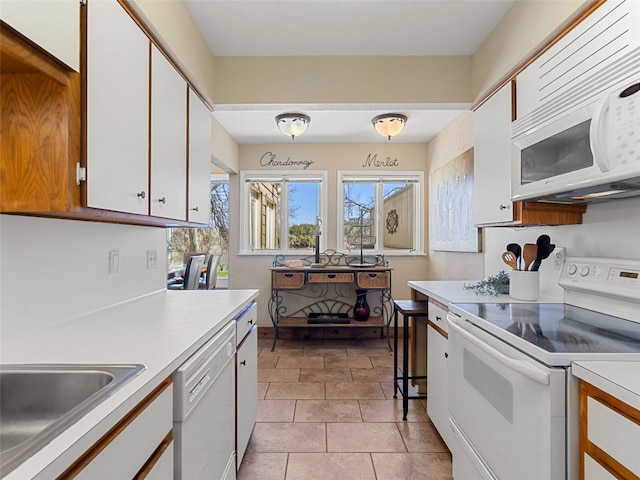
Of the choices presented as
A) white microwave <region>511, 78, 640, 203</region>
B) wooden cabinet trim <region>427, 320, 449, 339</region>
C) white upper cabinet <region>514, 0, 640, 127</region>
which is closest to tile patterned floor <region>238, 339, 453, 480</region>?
wooden cabinet trim <region>427, 320, 449, 339</region>

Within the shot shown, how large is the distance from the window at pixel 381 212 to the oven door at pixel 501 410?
2.83 m

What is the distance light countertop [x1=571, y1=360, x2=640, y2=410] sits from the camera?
2.71ft

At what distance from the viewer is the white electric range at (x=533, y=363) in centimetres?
102

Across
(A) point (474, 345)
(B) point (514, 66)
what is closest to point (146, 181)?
(A) point (474, 345)

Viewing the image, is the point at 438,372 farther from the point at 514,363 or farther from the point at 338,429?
the point at 514,363

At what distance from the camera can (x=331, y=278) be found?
3.94 m

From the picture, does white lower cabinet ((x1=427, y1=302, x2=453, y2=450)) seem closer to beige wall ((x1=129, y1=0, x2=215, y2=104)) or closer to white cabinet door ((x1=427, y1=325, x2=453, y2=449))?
white cabinet door ((x1=427, y1=325, x2=453, y2=449))

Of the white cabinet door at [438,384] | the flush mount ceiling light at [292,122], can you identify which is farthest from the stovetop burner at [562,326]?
the flush mount ceiling light at [292,122]

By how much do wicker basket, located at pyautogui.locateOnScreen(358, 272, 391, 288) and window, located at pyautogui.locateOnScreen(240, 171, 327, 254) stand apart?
2.47ft

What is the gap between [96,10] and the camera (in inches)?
45.6

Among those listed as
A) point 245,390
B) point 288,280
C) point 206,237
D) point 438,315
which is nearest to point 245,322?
point 245,390

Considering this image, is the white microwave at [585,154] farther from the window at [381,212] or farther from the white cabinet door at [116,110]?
the window at [381,212]

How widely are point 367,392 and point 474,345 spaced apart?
159 cm

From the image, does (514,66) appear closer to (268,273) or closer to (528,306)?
(528,306)
